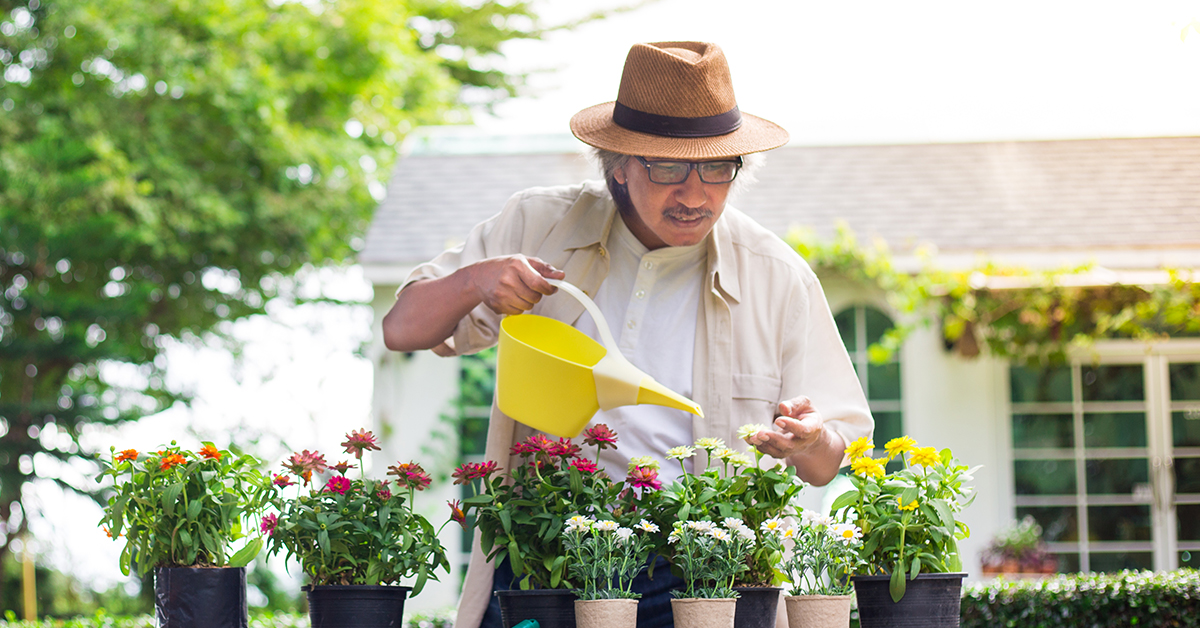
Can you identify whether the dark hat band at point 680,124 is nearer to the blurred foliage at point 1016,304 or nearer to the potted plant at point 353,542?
the potted plant at point 353,542

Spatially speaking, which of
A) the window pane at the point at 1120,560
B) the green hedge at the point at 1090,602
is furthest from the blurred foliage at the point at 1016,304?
the green hedge at the point at 1090,602

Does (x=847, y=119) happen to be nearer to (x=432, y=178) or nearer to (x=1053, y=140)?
(x=1053, y=140)

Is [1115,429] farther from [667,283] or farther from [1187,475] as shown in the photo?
[667,283]

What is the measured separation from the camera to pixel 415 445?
5.84 meters

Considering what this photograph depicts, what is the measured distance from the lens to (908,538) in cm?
129

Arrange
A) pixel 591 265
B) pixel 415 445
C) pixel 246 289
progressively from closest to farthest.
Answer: pixel 591 265 < pixel 415 445 < pixel 246 289

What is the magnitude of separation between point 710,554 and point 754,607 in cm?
10

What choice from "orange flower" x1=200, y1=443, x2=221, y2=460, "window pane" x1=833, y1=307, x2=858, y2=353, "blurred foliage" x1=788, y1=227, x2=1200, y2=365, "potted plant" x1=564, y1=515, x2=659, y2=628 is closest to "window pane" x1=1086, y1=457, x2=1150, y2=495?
"blurred foliage" x1=788, y1=227, x2=1200, y2=365

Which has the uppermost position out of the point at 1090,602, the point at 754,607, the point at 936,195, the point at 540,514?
the point at 936,195

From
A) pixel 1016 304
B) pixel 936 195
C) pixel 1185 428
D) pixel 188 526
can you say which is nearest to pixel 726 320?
pixel 188 526

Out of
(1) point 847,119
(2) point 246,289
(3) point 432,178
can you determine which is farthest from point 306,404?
(1) point 847,119

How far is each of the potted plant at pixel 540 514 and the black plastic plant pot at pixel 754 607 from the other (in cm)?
19

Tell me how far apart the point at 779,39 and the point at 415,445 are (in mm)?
8240

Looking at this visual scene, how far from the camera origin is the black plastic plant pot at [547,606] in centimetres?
123
